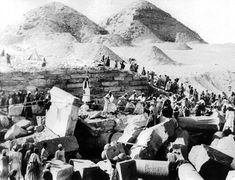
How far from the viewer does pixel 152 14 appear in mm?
97812

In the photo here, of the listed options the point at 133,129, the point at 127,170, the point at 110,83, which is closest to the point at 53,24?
the point at 110,83

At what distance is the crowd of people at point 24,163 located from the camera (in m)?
7.19

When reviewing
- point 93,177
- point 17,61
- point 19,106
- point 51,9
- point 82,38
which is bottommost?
point 93,177

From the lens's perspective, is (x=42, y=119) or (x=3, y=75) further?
(x=3, y=75)

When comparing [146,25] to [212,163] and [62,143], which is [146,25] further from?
[212,163]

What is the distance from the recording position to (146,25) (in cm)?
8888

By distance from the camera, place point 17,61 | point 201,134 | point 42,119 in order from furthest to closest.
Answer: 1. point 17,61
2. point 42,119
3. point 201,134

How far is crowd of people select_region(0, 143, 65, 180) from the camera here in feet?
23.6

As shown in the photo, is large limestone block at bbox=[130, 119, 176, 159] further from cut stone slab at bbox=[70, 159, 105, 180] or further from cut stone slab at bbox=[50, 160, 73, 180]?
cut stone slab at bbox=[50, 160, 73, 180]

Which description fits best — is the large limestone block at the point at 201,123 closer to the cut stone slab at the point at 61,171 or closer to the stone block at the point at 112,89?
the cut stone slab at the point at 61,171

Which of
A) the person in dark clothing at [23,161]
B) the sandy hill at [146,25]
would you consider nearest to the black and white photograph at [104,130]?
the person in dark clothing at [23,161]

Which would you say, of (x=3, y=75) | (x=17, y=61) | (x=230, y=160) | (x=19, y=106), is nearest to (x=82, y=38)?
(x=17, y=61)

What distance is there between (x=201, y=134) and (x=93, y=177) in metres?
4.28

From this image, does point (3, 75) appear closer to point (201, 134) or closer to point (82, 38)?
point (201, 134)
